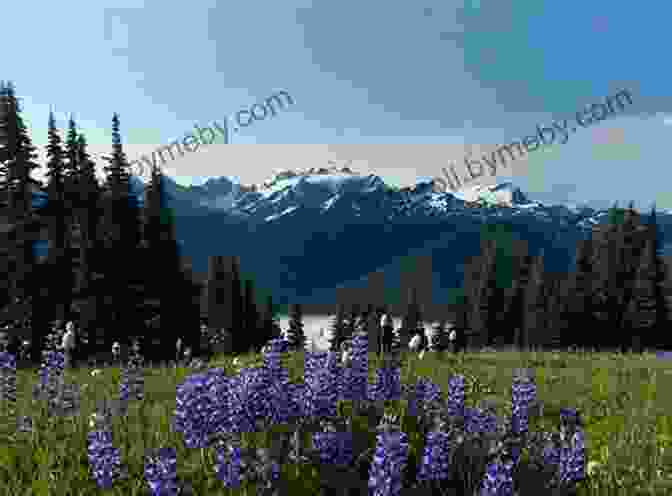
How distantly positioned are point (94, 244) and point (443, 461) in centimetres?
3204

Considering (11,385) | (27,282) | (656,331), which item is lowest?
(656,331)

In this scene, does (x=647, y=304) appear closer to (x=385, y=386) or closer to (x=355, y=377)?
(x=385, y=386)

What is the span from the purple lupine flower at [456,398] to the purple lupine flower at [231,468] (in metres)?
2.27

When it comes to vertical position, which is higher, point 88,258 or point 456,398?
point 88,258

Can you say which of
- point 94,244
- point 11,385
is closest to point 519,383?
point 11,385

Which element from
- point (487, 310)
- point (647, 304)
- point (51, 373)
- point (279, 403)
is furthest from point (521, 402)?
point (487, 310)

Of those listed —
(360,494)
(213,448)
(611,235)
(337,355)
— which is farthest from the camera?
(611,235)

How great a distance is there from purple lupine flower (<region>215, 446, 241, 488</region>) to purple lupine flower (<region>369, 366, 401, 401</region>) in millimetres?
1927

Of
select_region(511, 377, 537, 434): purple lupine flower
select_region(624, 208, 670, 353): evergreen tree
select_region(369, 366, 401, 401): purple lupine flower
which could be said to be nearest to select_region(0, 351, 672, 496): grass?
select_region(369, 366, 401, 401): purple lupine flower

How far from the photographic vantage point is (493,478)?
397 cm

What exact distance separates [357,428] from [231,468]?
5.76 ft

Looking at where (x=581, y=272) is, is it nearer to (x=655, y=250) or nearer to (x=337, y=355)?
(x=655, y=250)

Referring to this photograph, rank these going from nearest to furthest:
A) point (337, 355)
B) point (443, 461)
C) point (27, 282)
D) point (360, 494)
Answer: point (443, 461) < point (360, 494) < point (337, 355) < point (27, 282)

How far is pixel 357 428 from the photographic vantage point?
580 centimetres
